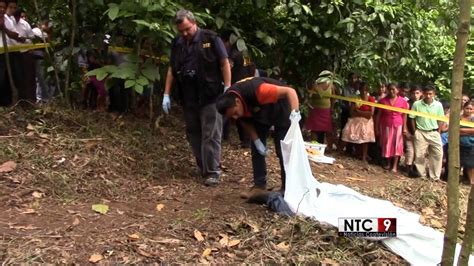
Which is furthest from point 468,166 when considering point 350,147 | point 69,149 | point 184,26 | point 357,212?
point 69,149

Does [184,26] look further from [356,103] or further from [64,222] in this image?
[356,103]

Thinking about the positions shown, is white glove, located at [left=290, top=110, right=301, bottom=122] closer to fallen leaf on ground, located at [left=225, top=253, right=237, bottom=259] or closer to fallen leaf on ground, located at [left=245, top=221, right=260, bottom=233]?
fallen leaf on ground, located at [left=245, top=221, right=260, bottom=233]

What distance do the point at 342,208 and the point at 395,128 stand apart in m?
3.64

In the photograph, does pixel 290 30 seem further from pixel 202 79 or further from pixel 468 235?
pixel 468 235

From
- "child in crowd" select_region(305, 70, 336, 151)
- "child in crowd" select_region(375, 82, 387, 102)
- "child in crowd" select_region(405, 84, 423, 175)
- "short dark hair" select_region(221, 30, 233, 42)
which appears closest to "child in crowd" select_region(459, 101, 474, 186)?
"child in crowd" select_region(405, 84, 423, 175)

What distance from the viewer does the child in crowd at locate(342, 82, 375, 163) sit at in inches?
298

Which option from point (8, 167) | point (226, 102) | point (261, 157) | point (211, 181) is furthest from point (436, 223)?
point (8, 167)

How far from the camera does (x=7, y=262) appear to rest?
130 inches

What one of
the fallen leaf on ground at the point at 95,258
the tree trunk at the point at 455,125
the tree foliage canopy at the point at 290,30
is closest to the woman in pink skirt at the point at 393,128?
the tree foliage canopy at the point at 290,30

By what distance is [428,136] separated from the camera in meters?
7.32

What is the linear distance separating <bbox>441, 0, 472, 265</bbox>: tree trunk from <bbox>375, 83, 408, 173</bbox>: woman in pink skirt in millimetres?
5258

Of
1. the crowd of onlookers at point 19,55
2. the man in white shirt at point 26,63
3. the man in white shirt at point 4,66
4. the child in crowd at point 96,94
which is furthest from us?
the child in crowd at point 96,94

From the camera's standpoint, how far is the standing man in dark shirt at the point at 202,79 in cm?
500

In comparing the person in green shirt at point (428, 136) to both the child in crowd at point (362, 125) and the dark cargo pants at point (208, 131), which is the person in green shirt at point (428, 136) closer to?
the child in crowd at point (362, 125)
